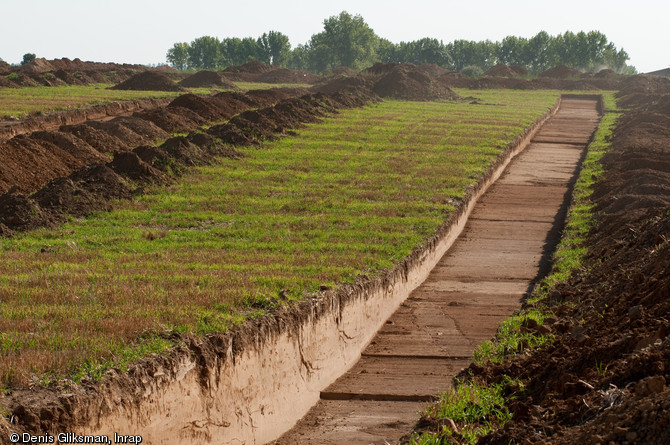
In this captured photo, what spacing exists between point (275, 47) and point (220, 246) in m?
124

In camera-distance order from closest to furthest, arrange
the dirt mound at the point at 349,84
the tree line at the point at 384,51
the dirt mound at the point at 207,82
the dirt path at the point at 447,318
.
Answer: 1. the dirt path at the point at 447,318
2. the dirt mound at the point at 349,84
3. the dirt mound at the point at 207,82
4. the tree line at the point at 384,51

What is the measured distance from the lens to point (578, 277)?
14.0 meters

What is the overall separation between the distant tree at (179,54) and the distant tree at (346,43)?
21.1 m

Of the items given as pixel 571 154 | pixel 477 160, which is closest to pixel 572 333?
pixel 477 160

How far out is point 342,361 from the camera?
38.7ft

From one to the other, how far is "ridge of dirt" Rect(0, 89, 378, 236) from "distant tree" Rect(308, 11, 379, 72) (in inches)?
Result: 3524

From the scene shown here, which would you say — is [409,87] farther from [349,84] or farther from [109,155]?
[109,155]

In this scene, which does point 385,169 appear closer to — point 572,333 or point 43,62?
point 572,333

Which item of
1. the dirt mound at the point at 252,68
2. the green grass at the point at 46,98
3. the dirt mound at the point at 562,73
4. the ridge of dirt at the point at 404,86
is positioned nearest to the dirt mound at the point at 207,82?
the ridge of dirt at the point at 404,86

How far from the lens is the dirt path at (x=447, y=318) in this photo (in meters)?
9.92

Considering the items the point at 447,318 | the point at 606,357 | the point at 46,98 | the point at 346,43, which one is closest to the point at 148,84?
the point at 46,98

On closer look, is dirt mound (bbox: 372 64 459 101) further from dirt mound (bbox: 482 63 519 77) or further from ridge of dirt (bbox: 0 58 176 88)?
dirt mound (bbox: 482 63 519 77)

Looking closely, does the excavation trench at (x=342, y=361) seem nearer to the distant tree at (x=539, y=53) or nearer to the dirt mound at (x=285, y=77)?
the dirt mound at (x=285, y=77)

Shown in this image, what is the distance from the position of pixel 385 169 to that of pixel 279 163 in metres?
3.18
